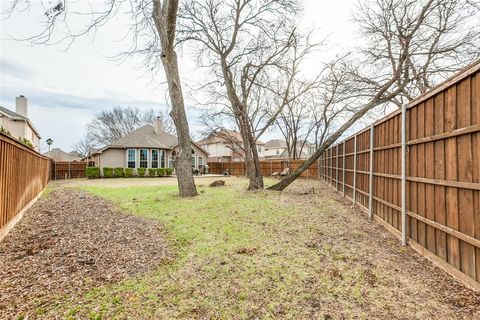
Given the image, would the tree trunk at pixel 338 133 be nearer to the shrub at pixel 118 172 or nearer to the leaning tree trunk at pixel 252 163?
the leaning tree trunk at pixel 252 163

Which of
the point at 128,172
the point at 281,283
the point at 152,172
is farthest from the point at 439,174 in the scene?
the point at 128,172

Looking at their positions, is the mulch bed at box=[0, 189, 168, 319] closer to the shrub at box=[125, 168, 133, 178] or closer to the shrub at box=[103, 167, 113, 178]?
the shrub at box=[103, 167, 113, 178]

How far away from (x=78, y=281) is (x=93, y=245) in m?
1.26

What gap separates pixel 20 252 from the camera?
360 cm

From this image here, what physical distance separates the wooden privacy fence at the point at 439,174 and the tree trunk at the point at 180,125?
5790 mm

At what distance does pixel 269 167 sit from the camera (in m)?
23.3

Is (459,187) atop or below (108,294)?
atop

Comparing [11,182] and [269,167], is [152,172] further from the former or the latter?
[11,182]

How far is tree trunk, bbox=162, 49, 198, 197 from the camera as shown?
350 inches

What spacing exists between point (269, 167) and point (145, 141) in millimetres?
10918

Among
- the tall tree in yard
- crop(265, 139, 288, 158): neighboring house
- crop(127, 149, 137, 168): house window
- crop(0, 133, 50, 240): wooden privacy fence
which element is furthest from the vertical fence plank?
crop(265, 139, 288, 158): neighboring house

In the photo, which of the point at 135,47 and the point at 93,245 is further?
the point at 135,47

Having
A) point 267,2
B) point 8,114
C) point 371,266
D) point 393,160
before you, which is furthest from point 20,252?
point 8,114

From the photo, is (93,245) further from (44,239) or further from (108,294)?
(108,294)
